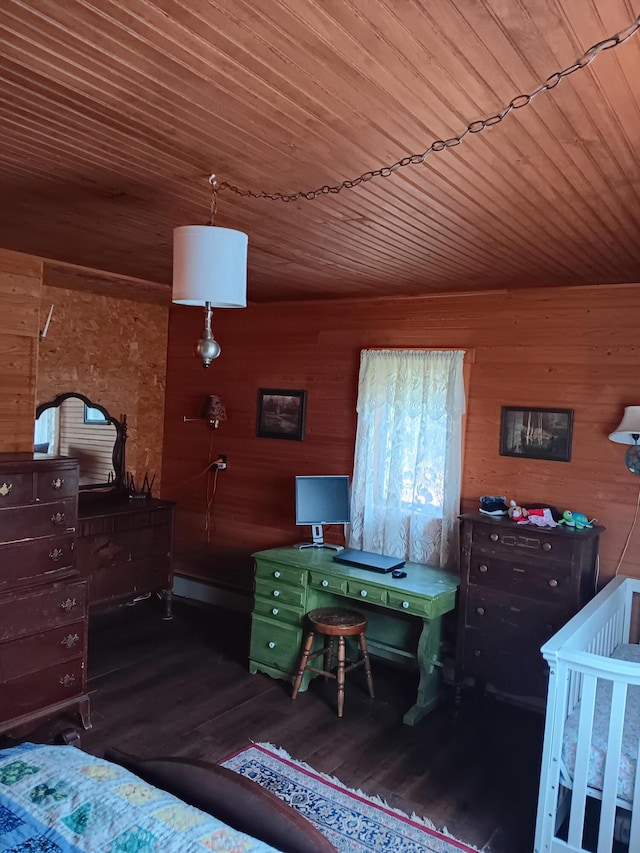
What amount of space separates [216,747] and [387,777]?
0.84 meters

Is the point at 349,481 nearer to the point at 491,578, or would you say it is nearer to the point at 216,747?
the point at 491,578

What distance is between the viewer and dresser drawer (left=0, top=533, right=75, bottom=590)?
303 cm

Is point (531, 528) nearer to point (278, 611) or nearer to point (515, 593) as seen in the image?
point (515, 593)

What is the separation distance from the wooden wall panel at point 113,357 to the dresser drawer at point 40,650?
197 cm

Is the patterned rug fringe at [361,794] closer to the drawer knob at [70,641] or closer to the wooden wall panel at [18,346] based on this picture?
the drawer knob at [70,641]

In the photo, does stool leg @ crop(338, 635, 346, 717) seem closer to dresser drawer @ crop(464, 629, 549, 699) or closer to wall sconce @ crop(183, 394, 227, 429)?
dresser drawer @ crop(464, 629, 549, 699)

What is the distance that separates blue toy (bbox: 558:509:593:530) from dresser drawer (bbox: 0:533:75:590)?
2602 millimetres

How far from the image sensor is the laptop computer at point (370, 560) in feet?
12.5

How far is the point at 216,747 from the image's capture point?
316cm

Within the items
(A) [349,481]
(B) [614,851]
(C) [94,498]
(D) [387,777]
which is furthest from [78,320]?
(B) [614,851]

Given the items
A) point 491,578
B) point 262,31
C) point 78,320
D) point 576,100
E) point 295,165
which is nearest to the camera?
point 262,31

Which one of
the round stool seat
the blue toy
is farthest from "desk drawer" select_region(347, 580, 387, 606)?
the blue toy

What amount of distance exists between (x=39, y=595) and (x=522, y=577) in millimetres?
2406

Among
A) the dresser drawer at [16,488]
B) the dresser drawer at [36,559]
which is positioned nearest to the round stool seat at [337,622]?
the dresser drawer at [36,559]
